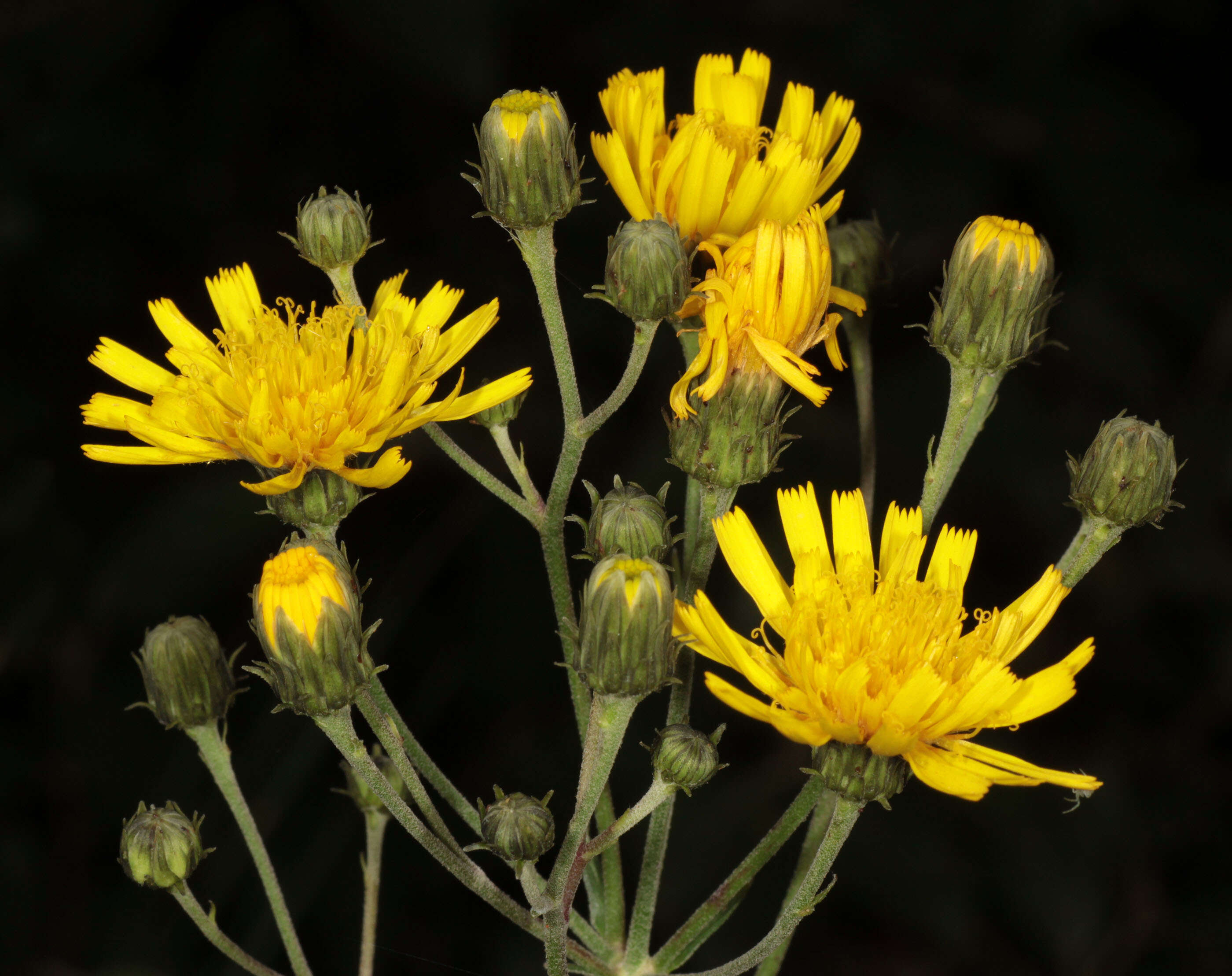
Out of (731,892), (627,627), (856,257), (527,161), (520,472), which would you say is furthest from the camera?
(856,257)

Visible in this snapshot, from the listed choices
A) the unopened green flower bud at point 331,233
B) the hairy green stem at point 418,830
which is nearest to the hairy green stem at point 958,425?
the hairy green stem at point 418,830

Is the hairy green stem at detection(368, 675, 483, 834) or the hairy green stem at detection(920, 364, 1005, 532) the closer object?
the hairy green stem at detection(368, 675, 483, 834)

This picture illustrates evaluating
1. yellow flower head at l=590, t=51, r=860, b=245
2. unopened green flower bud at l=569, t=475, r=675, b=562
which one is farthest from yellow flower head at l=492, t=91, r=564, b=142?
unopened green flower bud at l=569, t=475, r=675, b=562

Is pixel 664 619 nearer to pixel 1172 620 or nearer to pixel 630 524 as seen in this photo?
pixel 630 524

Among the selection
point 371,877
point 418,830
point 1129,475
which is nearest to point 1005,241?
point 1129,475

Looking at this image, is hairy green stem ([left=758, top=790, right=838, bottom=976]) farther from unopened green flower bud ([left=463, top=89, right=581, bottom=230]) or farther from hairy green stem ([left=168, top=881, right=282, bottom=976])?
unopened green flower bud ([left=463, top=89, right=581, bottom=230])

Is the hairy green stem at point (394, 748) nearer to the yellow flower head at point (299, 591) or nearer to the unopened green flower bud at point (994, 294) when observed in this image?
the yellow flower head at point (299, 591)

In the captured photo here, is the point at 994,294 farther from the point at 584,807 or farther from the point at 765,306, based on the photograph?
the point at 584,807
